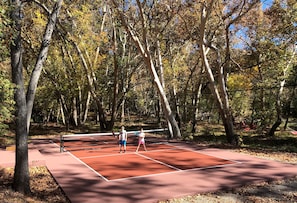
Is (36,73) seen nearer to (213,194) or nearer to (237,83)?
(213,194)

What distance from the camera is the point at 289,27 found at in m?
18.1

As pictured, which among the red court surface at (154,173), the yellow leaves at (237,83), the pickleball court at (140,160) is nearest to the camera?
the red court surface at (154,173)

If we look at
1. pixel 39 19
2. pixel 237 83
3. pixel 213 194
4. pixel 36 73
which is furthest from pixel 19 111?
pixel 237 83

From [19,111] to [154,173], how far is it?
4952mm

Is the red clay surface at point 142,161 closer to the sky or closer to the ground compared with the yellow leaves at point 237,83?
closer to the ground

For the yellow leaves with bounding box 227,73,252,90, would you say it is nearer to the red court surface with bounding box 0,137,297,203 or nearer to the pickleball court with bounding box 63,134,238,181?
the pickleball court with bounding box 63,134,238,181

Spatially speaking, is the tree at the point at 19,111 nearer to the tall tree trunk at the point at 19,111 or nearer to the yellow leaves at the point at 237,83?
the tall tree trunk at the point at 19,111

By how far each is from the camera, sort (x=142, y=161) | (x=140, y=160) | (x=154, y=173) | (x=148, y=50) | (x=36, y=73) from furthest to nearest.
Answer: (x=148, y=50), (x=140, y=160), (x=142, y=161), (x=154, y=173), (x=36, y=73)

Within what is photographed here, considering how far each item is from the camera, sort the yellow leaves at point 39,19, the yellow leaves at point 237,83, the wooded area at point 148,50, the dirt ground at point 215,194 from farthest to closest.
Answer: the yellow leaves at point 237,83
the yellow leaves at point 39,19
the wooded area at point 148,50
the dirt ground at point 215,194

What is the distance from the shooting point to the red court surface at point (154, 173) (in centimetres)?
858

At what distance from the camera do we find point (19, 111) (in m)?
8.10

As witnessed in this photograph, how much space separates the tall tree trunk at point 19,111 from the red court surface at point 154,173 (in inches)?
49.6

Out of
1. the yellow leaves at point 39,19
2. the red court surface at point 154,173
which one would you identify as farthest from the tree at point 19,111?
the yellow leaves at point 39,19

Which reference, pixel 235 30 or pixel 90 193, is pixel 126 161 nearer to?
pixel 90 193
